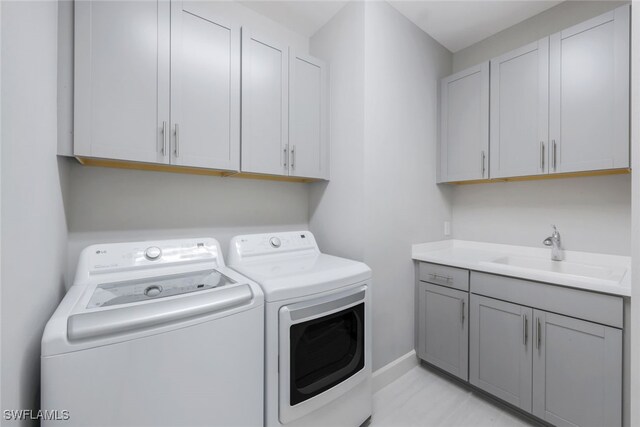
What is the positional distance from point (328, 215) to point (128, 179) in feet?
4.27

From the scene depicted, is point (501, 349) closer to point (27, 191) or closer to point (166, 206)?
point (166, 206)

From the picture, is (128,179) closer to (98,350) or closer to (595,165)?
(98,350)

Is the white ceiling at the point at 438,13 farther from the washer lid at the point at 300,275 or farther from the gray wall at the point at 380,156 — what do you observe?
the washer lid at the point at 300,275

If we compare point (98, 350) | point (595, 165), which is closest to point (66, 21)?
point (98, 350)

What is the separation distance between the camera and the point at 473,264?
178 centimetres

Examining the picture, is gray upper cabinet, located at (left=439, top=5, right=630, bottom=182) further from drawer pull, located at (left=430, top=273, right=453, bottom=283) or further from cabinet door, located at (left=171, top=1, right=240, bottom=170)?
cabinet door, located at (left=171, top=1, right=240, bottom=170)

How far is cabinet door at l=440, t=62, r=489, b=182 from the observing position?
81.0 inches

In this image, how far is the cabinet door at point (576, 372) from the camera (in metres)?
1.29

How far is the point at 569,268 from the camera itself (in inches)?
72.5

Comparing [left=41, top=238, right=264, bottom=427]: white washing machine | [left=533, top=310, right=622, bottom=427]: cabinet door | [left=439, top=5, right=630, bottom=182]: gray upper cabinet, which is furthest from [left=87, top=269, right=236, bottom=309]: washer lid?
[left=439, top=5, right=630, bottom=182]: gray upper cabinet

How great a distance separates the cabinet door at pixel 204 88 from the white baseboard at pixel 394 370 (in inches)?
67.6

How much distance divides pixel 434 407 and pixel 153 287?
5.89ft

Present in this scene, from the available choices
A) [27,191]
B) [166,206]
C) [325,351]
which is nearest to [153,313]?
[27,191]

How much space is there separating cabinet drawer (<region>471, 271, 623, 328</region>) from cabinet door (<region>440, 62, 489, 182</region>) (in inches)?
32.6
